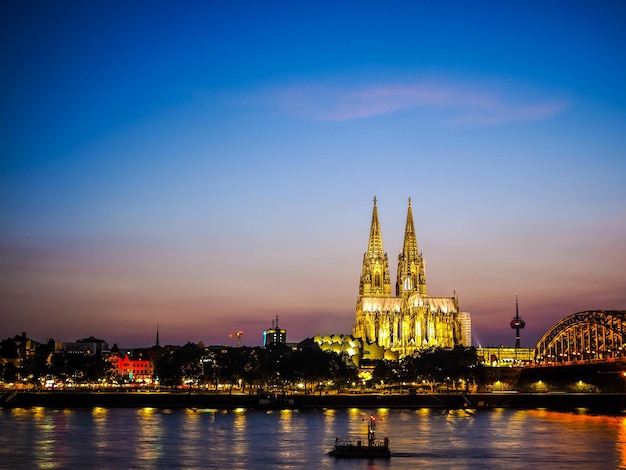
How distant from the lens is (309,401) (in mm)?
157750

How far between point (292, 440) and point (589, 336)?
308ft

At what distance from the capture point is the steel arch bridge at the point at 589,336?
166m

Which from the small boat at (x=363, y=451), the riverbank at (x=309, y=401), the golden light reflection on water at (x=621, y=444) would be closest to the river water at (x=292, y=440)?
the golden light reflection on water at (x=621, y=444)

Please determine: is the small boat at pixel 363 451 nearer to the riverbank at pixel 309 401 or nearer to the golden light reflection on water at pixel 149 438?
the golden light reflection on water at pixel 149 438

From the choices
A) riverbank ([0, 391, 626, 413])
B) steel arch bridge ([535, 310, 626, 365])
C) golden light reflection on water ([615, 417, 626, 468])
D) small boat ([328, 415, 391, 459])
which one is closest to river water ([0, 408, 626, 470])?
golden light reflection on water ([615, 417, 626, 468])

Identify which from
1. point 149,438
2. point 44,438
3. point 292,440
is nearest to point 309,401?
point 292,440

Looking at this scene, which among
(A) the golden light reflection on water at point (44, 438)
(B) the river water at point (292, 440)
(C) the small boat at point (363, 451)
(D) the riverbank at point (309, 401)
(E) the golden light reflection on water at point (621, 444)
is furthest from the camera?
(D) the riverbank at point (309, 401)

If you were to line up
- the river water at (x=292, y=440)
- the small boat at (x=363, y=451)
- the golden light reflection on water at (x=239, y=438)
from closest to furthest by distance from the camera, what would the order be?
1. the river water at (x=292, y=440)
2. the small boat at (x=363, y=451)
3. the golden light reflection on water at (x=239, y=438)

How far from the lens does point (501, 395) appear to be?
16325 centimetres

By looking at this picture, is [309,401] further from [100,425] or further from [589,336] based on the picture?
[589,336]

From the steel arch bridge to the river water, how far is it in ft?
113

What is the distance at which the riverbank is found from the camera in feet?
506

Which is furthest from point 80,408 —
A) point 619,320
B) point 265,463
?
point 619,320

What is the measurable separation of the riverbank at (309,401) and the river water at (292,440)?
666 inches
